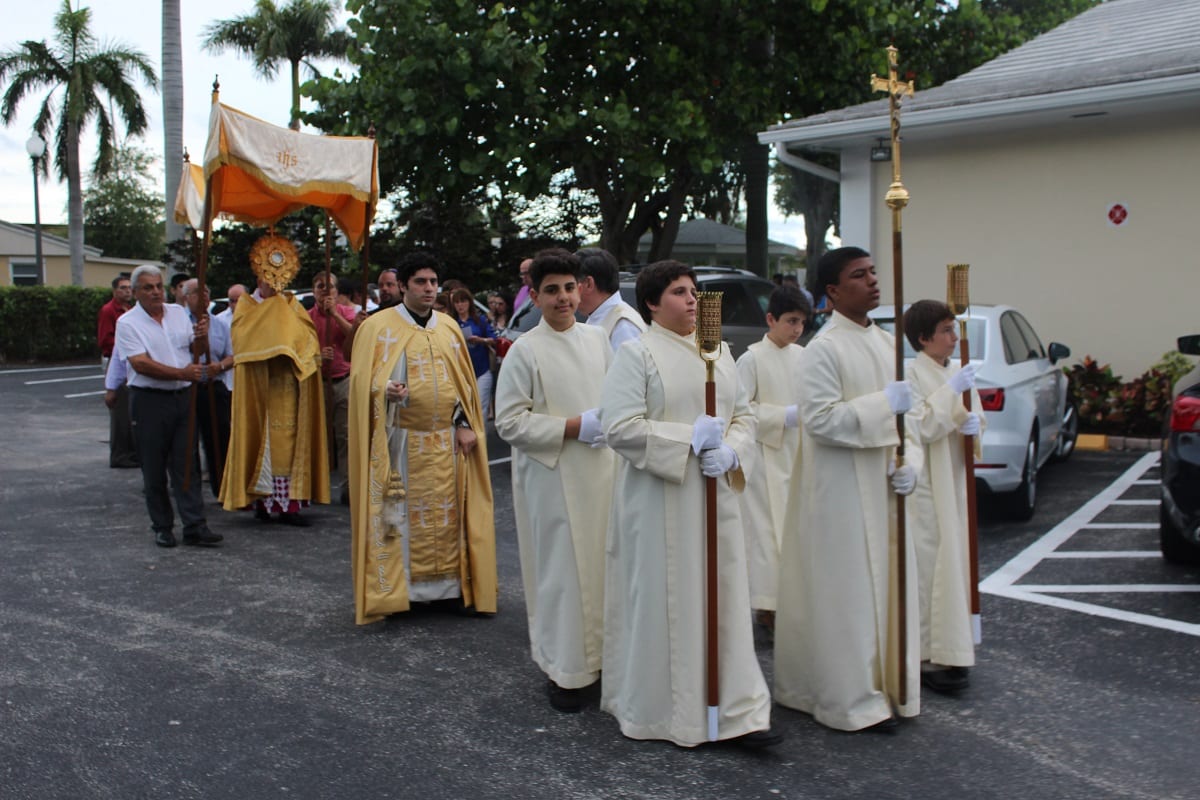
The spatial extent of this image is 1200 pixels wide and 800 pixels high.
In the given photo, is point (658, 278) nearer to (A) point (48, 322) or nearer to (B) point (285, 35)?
(A) point (48, 322)

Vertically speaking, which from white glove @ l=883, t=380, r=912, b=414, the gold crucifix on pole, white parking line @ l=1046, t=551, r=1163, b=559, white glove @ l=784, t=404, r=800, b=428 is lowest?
white parking line @ l=1046, t=551, r=1163, b=559

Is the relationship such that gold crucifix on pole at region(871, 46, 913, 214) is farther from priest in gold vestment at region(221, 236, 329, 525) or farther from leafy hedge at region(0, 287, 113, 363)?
leafy hedge at region(0, 287, 113, 363)

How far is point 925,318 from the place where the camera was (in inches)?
207

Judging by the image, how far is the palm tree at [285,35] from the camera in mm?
36719

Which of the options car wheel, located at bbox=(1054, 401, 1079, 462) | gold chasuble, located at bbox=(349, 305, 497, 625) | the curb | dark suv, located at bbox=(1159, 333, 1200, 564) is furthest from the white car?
gold chasuble, located at bbox=(349, 305, 497, 625)

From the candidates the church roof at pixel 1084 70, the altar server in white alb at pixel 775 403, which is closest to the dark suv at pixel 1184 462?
the altar server in white alb at pixel 775 403

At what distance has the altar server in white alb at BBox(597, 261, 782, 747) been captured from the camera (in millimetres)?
4391

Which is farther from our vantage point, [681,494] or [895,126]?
[895,126]

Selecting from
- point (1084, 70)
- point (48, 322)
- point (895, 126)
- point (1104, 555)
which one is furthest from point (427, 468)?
point (48, 322)

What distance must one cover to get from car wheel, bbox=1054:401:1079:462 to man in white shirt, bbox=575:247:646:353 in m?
6.22

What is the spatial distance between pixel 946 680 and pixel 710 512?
1489 mm

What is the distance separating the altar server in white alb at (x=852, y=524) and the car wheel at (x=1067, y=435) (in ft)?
21.3

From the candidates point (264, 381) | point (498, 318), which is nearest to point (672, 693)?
point (264, 381)

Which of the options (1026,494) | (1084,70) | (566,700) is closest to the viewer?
(566,700)
